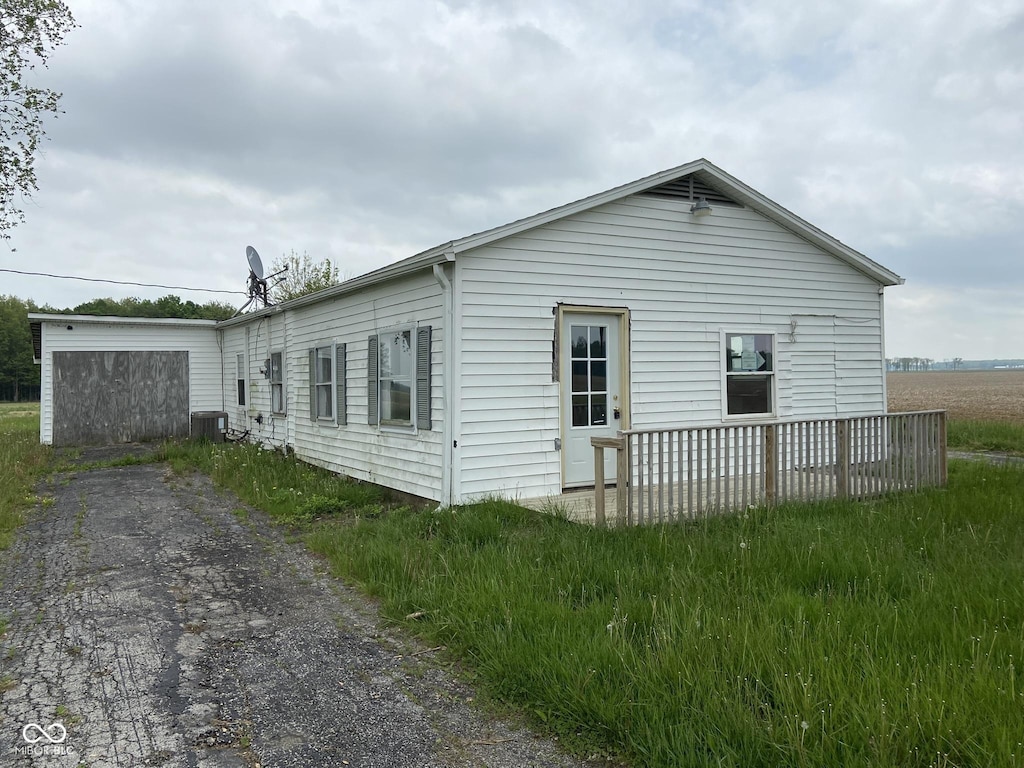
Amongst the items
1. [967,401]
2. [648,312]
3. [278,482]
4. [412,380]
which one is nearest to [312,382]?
[278,482]

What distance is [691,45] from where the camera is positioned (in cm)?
1105

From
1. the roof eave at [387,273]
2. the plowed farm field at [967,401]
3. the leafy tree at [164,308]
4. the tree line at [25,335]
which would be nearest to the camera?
the roof eave at [387,273]

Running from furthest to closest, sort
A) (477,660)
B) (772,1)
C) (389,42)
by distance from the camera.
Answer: (389,42)
(772,1)
(477,660)

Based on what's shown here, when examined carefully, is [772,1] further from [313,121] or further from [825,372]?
[313,121]

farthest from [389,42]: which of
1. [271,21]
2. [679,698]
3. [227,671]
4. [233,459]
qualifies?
[679,698]

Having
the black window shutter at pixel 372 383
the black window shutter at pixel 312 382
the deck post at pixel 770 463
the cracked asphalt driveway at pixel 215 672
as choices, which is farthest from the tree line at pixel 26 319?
the deck post at pixel 770 463

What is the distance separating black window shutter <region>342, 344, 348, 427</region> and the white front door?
3.82m

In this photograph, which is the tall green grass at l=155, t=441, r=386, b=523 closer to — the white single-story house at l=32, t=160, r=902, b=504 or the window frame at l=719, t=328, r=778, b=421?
the white single-story house at l=32, t=160, r=902, b=504

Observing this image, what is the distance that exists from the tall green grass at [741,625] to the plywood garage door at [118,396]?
12029 millimetres

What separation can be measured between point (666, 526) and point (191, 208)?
23496 mm

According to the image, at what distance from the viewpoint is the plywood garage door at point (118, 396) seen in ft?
51.2

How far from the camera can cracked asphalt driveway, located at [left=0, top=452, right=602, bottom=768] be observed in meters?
2.91

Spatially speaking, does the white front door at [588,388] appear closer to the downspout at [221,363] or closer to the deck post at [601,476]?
the deck post at [601,476]

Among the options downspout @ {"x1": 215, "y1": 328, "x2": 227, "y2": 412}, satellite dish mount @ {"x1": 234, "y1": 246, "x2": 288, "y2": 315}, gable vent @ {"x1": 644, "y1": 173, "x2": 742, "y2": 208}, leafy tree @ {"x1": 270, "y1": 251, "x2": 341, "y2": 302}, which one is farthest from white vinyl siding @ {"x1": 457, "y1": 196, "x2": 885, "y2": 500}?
leafy tree @ {"x1": 270, "y1": 251, "x2": 341, "y2": 302}
